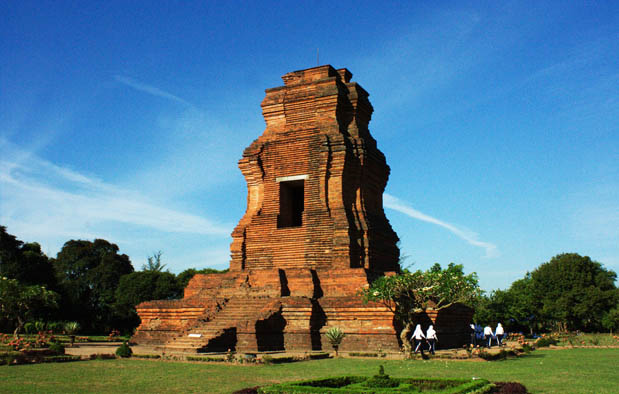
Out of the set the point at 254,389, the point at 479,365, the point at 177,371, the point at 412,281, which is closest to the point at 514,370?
the point at 479,365

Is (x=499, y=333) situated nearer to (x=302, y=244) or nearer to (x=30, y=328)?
(x=302, y=244)

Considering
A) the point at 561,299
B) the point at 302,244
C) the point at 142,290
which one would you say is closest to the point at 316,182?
the point at 302,244

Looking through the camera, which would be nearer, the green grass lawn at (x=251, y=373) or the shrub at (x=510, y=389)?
the shrub at (x=510, y=389)

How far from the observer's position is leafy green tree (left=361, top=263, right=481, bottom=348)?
15.8 metres

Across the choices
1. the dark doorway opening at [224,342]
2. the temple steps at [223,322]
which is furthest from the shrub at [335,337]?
Answer: the dark doorway opening at [224,342]

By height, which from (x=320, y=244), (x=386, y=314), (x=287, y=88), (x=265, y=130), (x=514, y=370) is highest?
(x=287, y=88)

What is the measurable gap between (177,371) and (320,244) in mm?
9589

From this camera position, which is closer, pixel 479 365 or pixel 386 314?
pixel 479 365

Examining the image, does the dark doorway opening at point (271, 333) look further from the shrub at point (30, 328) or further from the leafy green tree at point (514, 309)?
the leafy green tree at point (514, 309)

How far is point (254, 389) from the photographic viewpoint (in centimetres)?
930

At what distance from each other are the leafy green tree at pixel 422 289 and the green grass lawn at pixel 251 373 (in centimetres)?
196

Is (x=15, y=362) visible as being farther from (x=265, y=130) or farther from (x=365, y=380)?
(x=265, y=130)

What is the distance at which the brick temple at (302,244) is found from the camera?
17719 millimetres

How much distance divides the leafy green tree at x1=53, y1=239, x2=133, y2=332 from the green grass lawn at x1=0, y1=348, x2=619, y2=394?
30.4 meters
